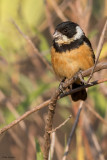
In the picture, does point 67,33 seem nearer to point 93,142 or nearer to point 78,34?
point 78,34

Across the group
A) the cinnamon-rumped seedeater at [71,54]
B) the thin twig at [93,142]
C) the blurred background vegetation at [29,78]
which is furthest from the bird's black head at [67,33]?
the thin twig at [93,142]

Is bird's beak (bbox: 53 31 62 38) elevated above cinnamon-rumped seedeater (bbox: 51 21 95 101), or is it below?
above

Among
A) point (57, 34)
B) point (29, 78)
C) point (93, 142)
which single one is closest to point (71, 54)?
point (57, 34)

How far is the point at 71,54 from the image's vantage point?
116 inches

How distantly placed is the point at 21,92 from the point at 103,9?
1.12 meters

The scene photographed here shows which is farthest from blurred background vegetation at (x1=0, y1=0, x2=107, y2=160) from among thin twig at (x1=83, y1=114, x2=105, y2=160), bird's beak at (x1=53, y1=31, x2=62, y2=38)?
bird's beak at (x1=53, y1=31, x2=62, y2=38)

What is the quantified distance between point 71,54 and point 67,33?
0.25 m

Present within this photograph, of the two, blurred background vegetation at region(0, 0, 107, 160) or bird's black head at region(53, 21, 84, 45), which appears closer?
bird's black head at region(53, 21, 84, 45)

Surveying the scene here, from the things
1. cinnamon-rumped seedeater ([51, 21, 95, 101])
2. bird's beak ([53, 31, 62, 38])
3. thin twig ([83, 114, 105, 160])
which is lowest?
thin twig ([83, 114, 105, 160])

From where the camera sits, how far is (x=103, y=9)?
388 cm

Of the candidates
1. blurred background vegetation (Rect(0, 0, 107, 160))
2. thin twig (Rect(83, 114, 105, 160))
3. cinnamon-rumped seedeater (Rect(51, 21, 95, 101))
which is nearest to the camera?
cinnamon-rumped seedeater (Rect(51, 21, 95, 101))

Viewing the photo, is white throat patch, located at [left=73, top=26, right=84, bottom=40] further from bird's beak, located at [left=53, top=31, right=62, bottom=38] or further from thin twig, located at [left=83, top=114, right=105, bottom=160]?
thin twig, located at [left=83, top=114, right=105, bottom=160]

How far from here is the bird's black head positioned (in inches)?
120

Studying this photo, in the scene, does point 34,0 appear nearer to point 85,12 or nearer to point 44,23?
point 44,23
